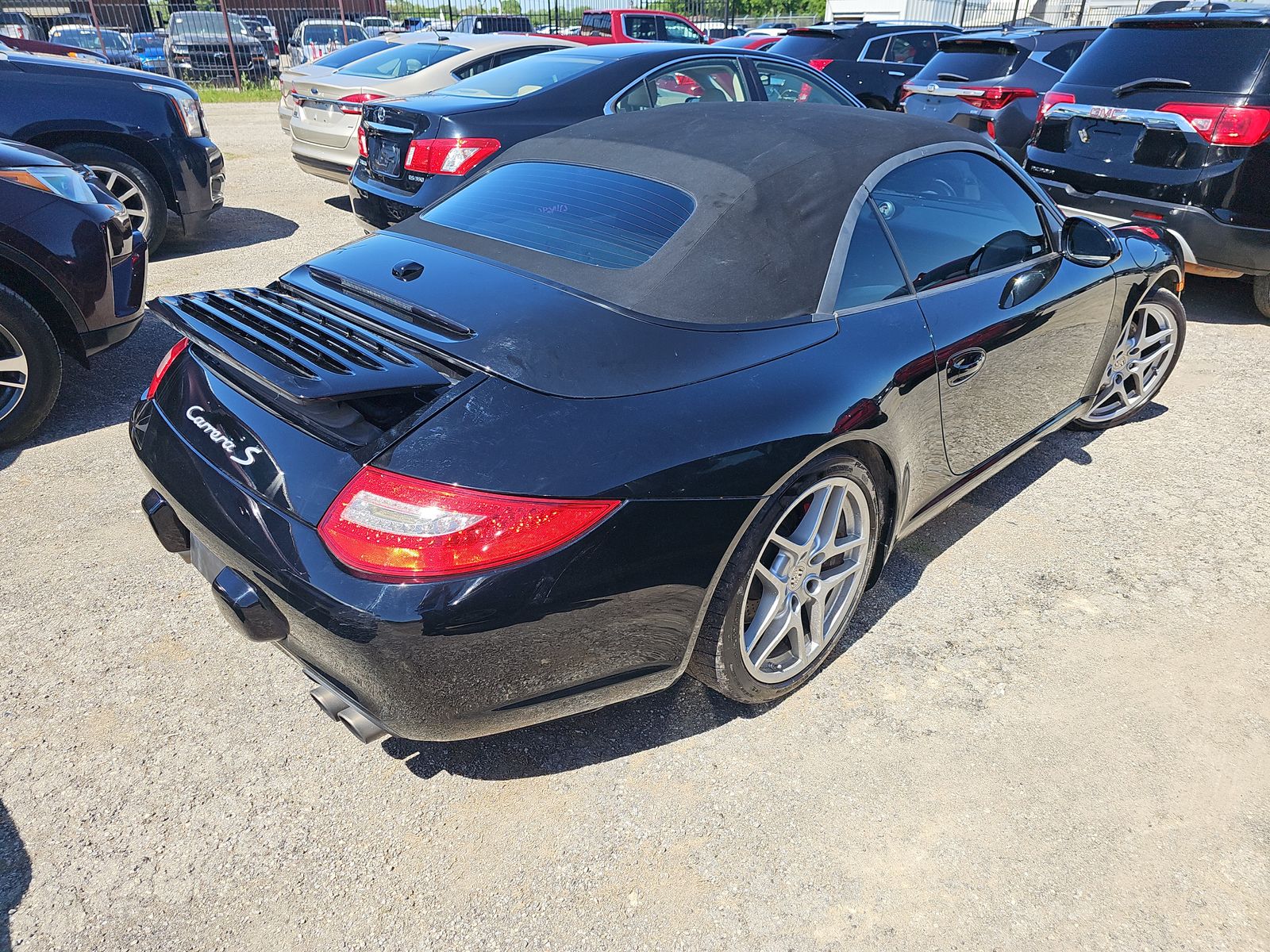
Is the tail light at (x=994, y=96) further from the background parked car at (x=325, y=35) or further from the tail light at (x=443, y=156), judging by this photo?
the background parked car at (x=325, y=35)

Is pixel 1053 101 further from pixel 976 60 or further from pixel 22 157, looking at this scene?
pixel 22 157

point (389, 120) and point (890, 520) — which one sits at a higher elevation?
point (389, 120)

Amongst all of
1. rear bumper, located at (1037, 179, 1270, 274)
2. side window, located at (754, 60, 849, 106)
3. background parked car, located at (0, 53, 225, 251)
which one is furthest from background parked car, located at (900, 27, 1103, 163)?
background parked car, located at (0, 53, 225, 251)

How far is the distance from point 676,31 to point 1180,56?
12.7 m

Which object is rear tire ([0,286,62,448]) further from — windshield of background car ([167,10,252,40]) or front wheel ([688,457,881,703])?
windshield of background car ([167,10,252,40])

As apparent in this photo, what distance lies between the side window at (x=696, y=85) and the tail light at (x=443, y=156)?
1332mm

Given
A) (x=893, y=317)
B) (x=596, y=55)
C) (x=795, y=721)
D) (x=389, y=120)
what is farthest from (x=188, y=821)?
(x=596, y=55)

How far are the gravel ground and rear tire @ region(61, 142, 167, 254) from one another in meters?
3.81

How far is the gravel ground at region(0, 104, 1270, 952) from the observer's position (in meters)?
1.95

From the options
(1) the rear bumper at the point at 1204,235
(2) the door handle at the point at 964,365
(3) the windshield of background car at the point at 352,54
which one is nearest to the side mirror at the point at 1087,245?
(2) the door handle at the point at 964,365

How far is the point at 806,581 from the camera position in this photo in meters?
2.47

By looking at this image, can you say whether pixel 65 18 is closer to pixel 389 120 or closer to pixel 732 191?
pixel 389 120

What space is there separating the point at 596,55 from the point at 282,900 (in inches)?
248

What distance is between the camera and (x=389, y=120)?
6016 mm
